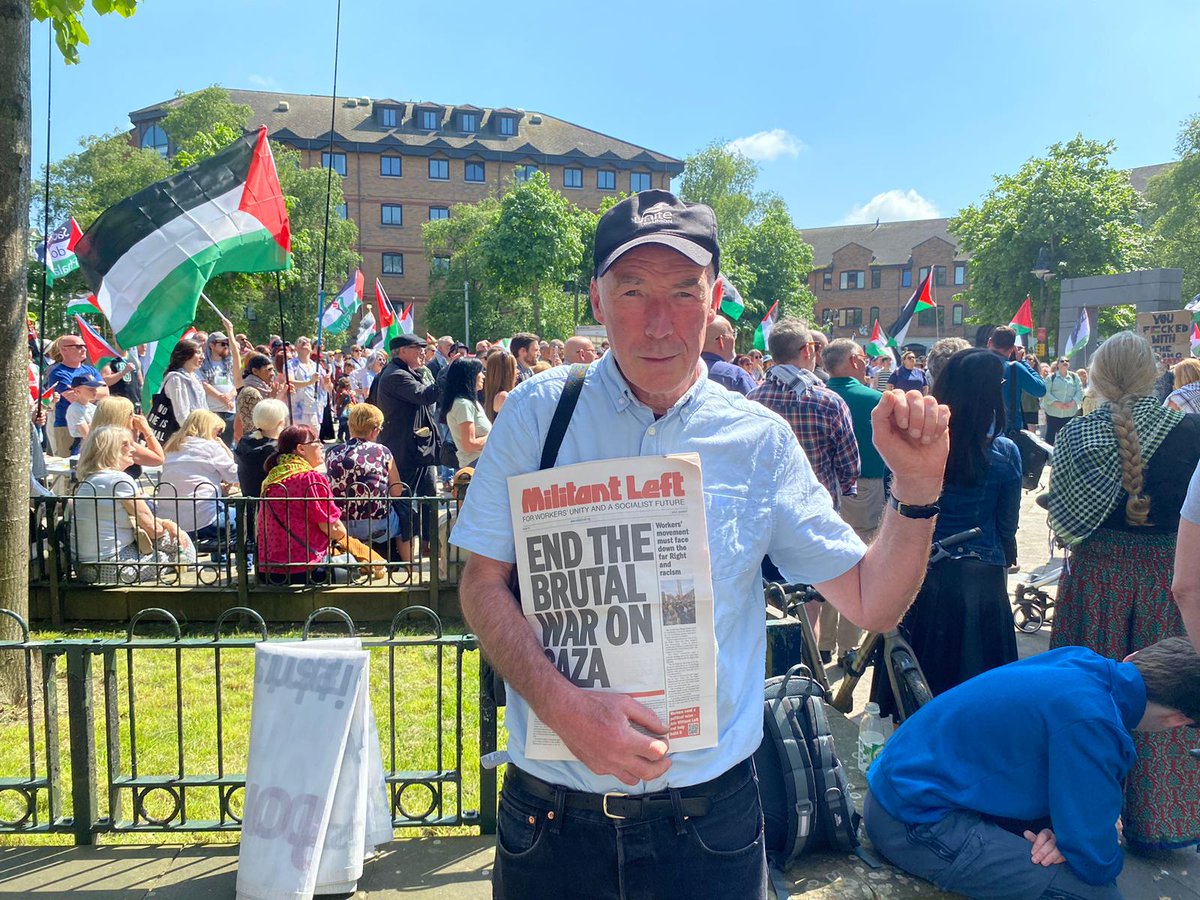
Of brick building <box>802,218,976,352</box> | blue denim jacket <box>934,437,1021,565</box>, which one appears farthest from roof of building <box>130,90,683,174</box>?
blue denim jacket <box>934,437,1021,565</box>

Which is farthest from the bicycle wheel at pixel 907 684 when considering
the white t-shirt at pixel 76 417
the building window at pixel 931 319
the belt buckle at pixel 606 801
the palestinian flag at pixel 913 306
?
the building window at pixel 931 319

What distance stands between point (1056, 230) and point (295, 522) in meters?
46.4

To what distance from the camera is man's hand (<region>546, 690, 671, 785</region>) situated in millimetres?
1527

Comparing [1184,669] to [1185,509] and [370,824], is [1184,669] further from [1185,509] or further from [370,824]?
[370,824]

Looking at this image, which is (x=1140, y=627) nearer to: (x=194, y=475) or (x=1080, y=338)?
(x=194, y=475)

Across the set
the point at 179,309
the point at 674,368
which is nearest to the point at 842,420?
the point at 674,368

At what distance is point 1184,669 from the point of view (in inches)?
126

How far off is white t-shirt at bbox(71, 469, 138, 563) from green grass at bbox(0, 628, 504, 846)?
594 millimetres

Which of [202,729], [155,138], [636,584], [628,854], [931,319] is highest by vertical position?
[155,138]

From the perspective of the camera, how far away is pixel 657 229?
1.69 metres

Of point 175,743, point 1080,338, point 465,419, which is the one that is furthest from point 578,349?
point 1080,338

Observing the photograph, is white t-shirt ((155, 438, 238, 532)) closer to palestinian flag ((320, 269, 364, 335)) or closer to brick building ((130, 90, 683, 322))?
palestinian flag ((320, 269, 364, 335))

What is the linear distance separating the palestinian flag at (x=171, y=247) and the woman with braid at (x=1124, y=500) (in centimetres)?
533

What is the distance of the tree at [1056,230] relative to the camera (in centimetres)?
4428
